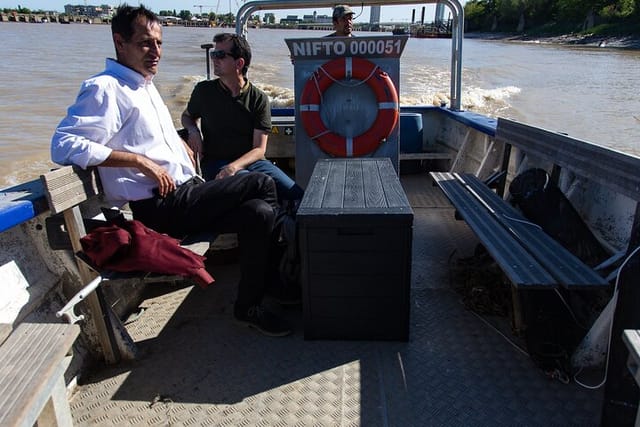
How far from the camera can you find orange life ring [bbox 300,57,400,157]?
292cm

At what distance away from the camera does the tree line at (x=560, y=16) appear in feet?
129

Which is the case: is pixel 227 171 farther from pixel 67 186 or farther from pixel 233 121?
pixel 67 186

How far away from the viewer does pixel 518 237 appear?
6.27 feet

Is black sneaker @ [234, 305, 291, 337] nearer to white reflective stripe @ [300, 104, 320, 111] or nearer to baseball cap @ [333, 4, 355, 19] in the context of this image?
white reflective stripe @ [300, 104, 320, 111]

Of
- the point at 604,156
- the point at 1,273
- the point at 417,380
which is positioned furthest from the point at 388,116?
the point at 1,273

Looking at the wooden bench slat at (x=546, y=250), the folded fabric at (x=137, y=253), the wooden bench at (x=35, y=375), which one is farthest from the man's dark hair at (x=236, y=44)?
the wooden bench at (x=35, y=375)

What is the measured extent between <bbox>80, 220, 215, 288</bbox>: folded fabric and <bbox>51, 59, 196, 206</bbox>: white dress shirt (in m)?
0.19

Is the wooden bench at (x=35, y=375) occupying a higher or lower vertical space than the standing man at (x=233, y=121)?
lower

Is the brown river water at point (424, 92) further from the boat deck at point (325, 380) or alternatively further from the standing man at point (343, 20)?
the boat deck at point (325, 380)

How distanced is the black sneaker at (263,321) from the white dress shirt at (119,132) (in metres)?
0.57

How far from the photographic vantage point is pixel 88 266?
157 centimetres

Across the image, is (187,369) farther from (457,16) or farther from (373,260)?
(457,16)

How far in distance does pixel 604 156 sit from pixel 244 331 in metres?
1.49

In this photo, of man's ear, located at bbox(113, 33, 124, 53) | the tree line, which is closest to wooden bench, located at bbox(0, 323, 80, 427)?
man's ear, located at bbox(113, 33, 124, 53)
